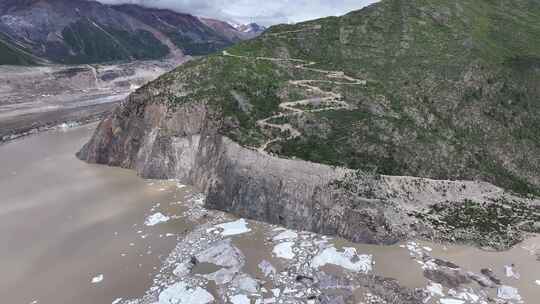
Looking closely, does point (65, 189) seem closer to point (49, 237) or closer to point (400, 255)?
point (49, 237)

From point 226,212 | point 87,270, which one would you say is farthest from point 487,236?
point 87,270

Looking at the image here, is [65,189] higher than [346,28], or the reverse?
[346,28]

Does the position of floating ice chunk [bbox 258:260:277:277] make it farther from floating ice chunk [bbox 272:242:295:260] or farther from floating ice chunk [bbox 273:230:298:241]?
floating ice chunk [bbox 273:230:298:241]

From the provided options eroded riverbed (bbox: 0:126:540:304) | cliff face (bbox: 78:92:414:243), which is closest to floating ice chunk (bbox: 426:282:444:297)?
eroded riverbed (bbox: 0:126:540:304)

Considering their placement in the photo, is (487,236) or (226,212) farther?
(226,212)

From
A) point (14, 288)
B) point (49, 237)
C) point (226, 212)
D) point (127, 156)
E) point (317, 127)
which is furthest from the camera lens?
point (127, 156)

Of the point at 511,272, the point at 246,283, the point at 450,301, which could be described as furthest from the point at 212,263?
the point at 511,272
